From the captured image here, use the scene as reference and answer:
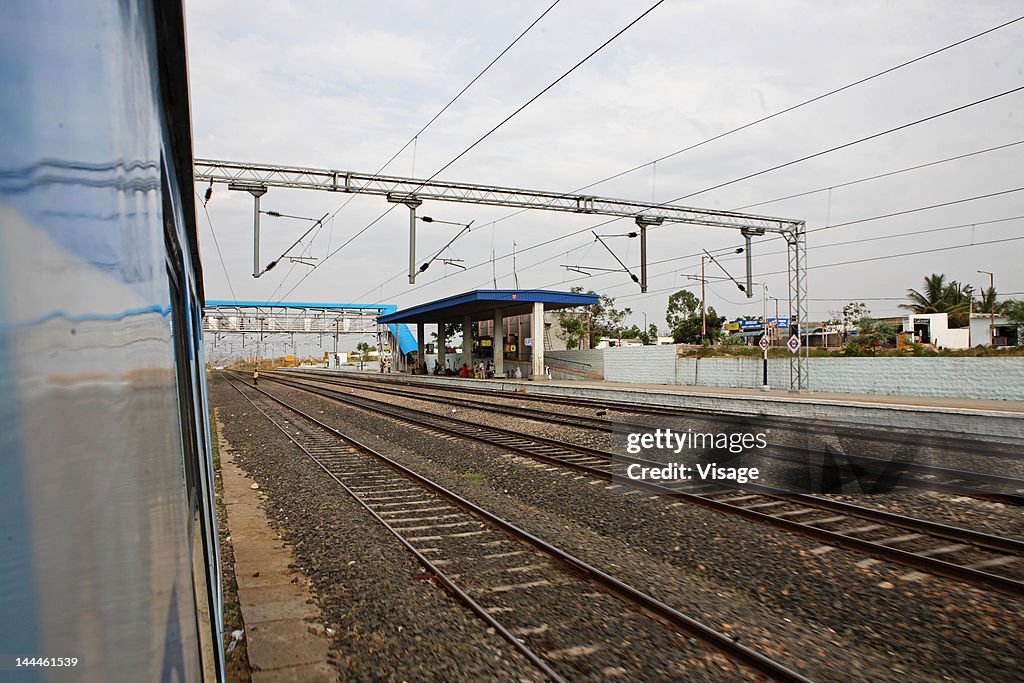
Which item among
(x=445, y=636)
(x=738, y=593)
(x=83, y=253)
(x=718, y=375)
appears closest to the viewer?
(x=83, y=253)

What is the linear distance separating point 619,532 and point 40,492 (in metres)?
7.34

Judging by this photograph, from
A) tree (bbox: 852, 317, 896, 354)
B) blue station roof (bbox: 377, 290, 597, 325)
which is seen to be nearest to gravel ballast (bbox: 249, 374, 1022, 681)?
blue station roof (bbox: 377, 290, 597, 325)

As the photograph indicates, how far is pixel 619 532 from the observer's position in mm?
7512

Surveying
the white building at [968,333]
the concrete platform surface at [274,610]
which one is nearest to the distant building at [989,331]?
the white building at [968,333]

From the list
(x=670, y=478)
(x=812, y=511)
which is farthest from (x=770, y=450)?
(x=812, y=511)

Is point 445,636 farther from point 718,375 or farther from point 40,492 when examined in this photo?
point 718,375

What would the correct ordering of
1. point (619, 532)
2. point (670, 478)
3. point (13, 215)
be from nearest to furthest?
point (13, 215) < point (619, 532) < point (670, 478)

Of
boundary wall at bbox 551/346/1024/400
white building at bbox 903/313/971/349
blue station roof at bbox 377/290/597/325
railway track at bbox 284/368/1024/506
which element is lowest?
railway track at bbox 284/368/1024/506

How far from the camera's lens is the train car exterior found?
1.90 ft

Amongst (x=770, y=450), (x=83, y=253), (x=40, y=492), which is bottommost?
→ (x=770, y=450)

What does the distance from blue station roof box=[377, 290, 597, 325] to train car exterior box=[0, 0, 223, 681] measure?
1426 inches

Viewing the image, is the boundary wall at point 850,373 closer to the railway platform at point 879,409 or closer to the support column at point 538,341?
the railway platform at point 879,409

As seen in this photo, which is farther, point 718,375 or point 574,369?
point 574,369

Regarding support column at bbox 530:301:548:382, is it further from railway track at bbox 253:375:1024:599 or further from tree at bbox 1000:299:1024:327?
tree at bbox 1000:299:1024:327
